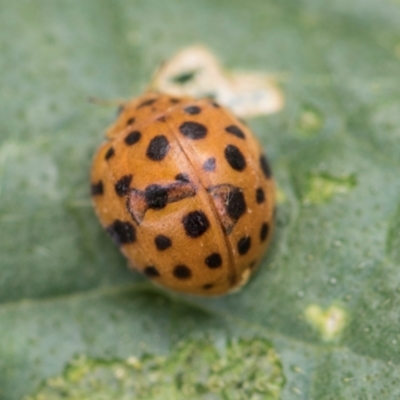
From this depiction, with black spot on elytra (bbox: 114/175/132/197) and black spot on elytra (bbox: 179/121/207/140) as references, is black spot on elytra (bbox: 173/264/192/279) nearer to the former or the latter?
black spot on elytra (bbox: 114/175/132/197)

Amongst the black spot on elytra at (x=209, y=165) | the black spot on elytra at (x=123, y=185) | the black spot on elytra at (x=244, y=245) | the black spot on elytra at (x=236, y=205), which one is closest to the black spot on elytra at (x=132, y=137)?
the black spot on elytra at (x=123, y=185)

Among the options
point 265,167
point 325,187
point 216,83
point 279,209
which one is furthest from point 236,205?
point 216,83

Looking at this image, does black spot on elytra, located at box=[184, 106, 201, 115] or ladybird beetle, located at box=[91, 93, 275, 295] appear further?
black spot on elytra, located at box=[184, 106, 201, 115]

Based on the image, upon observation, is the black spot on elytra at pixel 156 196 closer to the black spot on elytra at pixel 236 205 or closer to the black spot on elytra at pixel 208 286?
the black spot on elytra at pixel 236 205

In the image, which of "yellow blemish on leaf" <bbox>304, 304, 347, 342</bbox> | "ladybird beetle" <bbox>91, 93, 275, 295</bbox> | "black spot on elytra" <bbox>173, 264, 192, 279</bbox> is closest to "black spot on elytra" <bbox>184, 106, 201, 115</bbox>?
"ladybird beetle" <bbox>91, 93, 275, 295</bbox>

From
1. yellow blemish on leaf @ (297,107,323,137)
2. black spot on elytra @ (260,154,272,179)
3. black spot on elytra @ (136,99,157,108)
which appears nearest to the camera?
black spot on elytra @ (260,154,272,179)

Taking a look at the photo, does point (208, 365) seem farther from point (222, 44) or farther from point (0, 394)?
point (222, 44)
